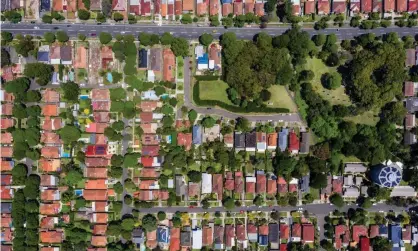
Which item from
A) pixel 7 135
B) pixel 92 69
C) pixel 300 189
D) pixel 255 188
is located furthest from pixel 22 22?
pixel 300 189

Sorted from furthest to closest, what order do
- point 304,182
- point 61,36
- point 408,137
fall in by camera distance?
point 304,182
point 408,137
point 61,36

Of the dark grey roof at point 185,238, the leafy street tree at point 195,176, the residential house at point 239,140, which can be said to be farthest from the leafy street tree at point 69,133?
the residential house at point 239,140

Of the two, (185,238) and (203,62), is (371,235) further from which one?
(203,62)

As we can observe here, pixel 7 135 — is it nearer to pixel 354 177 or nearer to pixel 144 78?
pixel 144 78

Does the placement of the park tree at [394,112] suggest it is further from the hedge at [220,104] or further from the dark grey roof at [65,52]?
the dark grey roof at [65,52]

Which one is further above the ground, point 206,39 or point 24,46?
point 206,39

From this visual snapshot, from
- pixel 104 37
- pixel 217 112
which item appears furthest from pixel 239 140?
pixel 104 37
